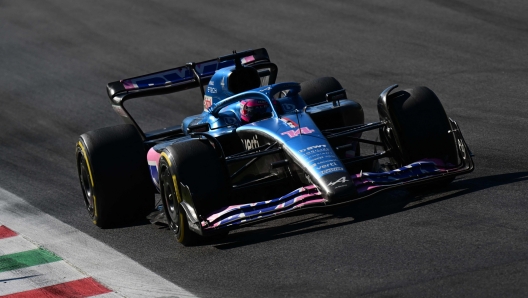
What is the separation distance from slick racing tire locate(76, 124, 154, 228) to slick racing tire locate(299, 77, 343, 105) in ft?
7.48

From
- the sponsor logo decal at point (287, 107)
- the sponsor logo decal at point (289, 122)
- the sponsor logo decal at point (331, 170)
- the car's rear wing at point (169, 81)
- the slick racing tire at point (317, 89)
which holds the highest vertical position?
the car's rear wing at point (169, 81)

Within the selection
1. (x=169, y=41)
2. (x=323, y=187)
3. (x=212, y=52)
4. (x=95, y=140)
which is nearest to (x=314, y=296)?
(x=323, y=187)

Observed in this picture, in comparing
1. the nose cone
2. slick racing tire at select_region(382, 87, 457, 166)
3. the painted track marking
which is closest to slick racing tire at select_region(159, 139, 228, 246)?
the painted track marking

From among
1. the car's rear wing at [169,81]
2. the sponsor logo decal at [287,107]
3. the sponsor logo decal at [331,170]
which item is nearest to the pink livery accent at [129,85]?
the car's rear wing at [169,81]

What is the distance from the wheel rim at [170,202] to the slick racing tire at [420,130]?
7.51 ft

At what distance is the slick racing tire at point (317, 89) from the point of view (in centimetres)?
1098

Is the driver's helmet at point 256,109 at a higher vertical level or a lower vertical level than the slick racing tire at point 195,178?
higher

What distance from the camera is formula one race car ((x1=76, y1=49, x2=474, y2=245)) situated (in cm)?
822

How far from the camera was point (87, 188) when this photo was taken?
10.2 m

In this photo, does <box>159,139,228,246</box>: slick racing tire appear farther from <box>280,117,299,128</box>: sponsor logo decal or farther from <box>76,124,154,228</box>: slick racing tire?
<box>76,124,154,228</box>: slick racing tire

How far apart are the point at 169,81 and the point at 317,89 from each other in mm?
1770

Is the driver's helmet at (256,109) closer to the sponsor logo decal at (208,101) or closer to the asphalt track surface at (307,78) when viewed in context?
the sponsor logo decal at (208,101)

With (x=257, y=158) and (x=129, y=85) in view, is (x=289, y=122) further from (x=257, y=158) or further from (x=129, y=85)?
(x=129, y=85)

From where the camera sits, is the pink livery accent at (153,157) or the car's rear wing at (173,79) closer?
the pink livery accent at (153,157)
